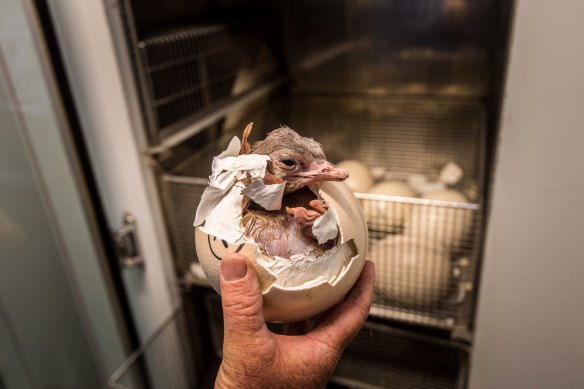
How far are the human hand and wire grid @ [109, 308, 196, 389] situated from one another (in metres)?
0.57

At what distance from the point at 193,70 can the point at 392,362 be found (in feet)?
3.00

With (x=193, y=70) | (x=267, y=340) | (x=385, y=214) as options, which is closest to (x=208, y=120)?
(x=193, y=70)

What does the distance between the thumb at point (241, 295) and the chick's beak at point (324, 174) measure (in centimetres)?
11

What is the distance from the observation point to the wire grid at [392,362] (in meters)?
1.06

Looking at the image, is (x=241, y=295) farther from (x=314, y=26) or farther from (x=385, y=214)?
(x=314, y=26)

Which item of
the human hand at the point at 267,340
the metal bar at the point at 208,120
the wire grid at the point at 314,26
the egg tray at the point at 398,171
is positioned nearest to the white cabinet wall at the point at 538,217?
the egg tray at the point at 398,171

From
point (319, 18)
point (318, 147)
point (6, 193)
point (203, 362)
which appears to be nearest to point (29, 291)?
point (6, 193)

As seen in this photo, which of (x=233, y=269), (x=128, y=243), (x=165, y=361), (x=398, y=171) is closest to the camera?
(x=233, y=269)

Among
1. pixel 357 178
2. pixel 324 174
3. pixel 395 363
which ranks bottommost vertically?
pixel 395 363

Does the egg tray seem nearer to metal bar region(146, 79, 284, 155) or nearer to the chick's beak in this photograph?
metal bar region(146, 79, 284, 155)

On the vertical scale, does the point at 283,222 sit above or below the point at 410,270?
above

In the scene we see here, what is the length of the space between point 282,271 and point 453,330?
58 centimetres

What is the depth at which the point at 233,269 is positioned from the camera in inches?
17.6

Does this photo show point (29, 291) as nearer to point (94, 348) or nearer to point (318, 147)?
point (94, 348)
